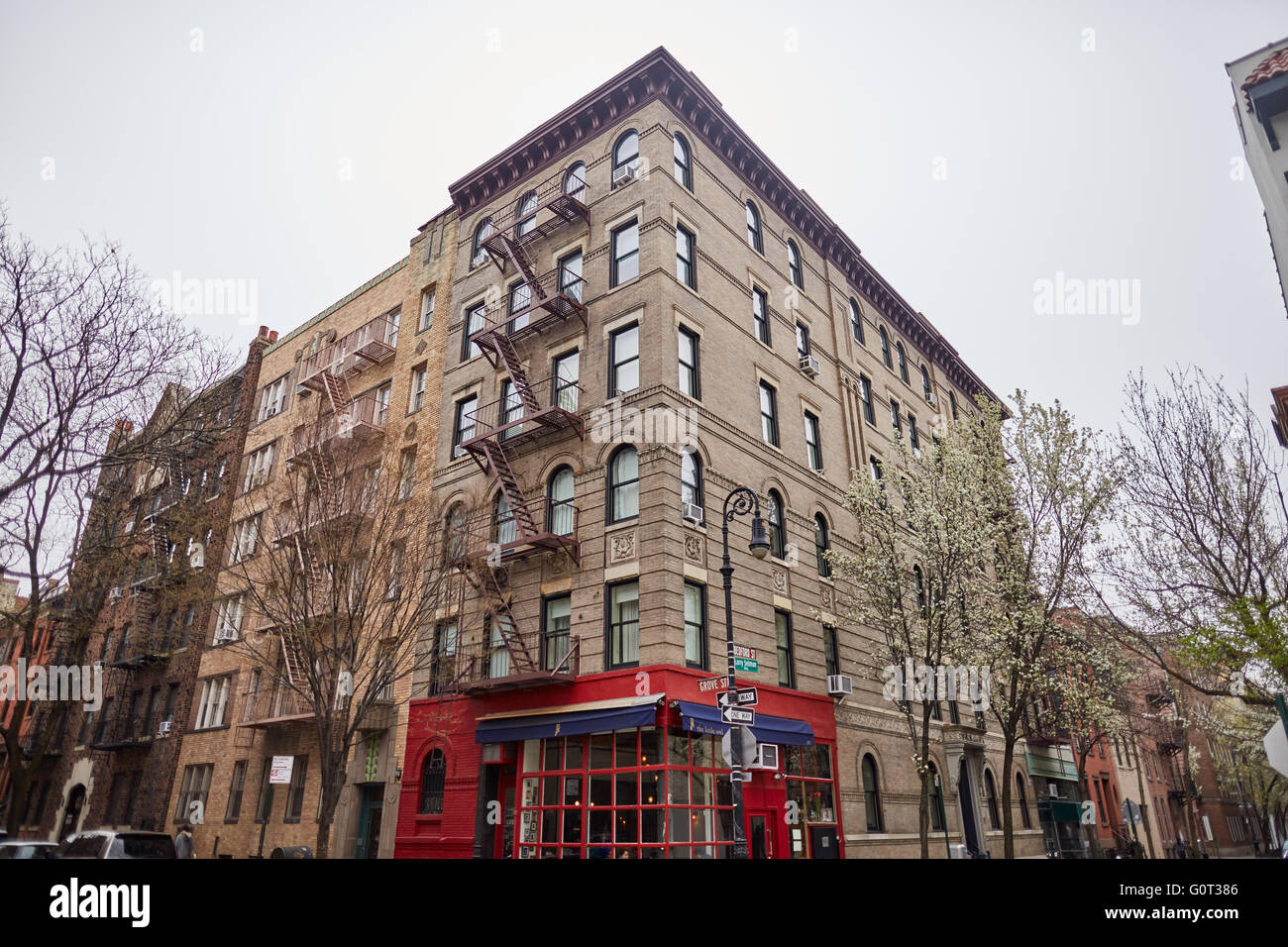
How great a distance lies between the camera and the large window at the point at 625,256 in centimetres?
2355

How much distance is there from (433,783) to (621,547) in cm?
921

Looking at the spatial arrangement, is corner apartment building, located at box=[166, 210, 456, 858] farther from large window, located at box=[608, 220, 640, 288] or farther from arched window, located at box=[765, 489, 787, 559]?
arched window, located at box=[765, 489, 787, 559]

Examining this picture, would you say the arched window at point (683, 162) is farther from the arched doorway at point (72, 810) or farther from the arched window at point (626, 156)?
the arched doorway at point (72, 810)

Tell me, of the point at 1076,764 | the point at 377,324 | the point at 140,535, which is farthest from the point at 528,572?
the point at 1076,764

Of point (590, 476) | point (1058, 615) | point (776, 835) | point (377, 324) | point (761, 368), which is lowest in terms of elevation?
point (776, 835)

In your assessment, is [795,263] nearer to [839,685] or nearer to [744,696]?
[839,685]

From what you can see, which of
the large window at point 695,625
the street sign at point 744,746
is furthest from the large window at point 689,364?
the street sign at point 744,746

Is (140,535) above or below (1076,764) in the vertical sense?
above

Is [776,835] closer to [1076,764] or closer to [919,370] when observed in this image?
[919,370]

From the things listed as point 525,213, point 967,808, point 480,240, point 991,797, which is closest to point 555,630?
point 525,213

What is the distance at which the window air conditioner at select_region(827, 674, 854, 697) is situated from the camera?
77.7ft

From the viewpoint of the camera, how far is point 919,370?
39.1 metres
